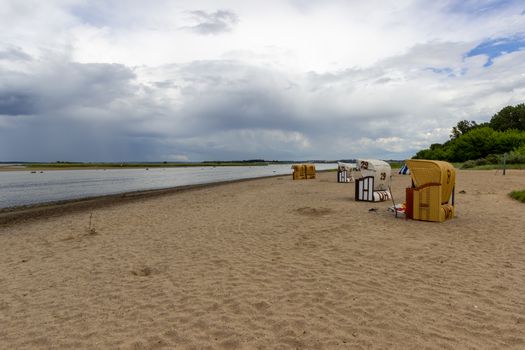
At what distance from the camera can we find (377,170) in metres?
16.9

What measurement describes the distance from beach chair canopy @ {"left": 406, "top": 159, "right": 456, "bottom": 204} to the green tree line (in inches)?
1862

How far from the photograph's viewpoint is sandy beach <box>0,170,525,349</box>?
440 cm

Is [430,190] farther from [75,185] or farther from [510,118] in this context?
[510,118]

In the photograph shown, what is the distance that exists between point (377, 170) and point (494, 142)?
65021 millimetres

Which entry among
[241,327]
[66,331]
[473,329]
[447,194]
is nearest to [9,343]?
[66,331]

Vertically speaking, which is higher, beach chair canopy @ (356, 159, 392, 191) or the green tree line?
the green tree line

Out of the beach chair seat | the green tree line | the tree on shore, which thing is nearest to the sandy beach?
the beach chair seat

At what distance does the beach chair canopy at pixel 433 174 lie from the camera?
10.9 m

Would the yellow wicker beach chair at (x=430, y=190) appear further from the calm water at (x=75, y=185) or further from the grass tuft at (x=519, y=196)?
the calm water at (x=75, y=185)

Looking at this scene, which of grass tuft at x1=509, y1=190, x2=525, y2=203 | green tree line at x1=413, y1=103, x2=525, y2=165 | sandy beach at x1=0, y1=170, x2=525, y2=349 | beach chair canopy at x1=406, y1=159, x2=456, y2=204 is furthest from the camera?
green tree line at x1=413, y1=103, x2=525, y2=165

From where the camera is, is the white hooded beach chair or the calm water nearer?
the white hooded beach chair

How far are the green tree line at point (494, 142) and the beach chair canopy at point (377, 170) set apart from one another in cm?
4289

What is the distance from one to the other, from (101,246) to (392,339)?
8.62 m

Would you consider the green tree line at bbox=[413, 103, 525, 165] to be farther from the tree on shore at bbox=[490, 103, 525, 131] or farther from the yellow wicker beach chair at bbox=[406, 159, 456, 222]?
the yellow wicker beach chair at bbox=[406, 159, 456, 222]
